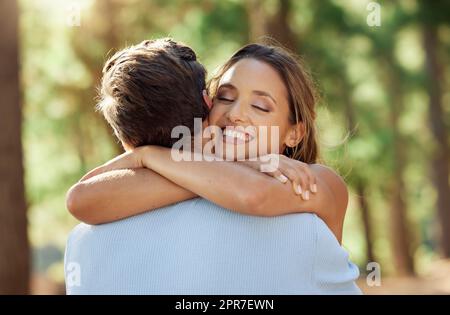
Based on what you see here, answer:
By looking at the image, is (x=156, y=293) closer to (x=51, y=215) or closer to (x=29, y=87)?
(x=29, y=87)

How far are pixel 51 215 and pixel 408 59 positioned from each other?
12.3 meters

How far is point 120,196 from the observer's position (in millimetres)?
2160

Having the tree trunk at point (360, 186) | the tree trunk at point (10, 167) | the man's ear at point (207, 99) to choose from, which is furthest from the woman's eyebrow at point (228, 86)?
the tree trunk at point (360, 186)

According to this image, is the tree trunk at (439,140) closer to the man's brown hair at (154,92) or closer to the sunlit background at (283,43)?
the sunlit background at (283,43)

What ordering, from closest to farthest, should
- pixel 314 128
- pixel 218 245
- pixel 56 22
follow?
pixel 218 245 < pixel 314 128 < pixel 56 22

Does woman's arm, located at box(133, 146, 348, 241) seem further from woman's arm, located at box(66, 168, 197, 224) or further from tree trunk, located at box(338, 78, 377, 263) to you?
tree trunk, located at box(338, 78, 377, 263)

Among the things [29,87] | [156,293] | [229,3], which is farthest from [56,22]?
[156,293]

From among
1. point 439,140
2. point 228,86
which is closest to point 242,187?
point 228,86

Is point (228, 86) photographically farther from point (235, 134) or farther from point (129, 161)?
point (129, 161)

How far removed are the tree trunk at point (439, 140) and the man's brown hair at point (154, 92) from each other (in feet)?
52.0

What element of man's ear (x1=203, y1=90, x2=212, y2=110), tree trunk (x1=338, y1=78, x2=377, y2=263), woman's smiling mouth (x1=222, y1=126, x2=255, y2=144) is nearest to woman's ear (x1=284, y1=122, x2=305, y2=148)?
woman's smiling mouth (x1=222, y1=126, x2=255, y2=144)

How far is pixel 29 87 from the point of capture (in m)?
13.6

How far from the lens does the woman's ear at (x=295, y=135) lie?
2.86 metres
